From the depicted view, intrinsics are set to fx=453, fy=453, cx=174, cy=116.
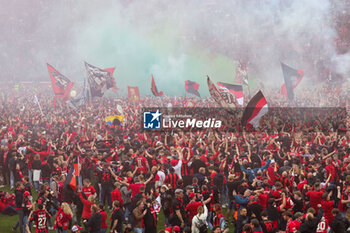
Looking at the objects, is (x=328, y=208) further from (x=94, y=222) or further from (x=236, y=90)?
(x=236, y=90)

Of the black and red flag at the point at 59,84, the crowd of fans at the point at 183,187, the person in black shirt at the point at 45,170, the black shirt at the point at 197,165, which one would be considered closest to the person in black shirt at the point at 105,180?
the crowd of fans at the point at 183,187

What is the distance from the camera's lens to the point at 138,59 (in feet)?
230

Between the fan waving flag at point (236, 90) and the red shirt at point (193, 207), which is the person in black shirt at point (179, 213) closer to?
the red shirt at point (193, 207)

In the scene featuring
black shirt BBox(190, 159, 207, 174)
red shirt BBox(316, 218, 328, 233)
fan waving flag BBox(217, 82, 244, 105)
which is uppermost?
fan waving flag BBox(217, 82, 244, 105)

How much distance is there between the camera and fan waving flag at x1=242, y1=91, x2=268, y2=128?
1549 centimetres

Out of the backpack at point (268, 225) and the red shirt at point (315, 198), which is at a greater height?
the red shirt at point (315, 198)

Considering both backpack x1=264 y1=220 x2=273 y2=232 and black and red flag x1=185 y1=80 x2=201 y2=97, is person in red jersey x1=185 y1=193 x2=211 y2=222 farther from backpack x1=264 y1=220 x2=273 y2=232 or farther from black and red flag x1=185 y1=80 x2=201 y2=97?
→ black and red flag x1=185 y1=80 x2=201 y2=97

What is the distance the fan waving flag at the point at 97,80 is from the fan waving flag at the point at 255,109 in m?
13.7

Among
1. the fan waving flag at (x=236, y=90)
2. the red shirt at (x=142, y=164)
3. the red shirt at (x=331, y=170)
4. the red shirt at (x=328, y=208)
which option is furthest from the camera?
the fan waving flag at (x=236, y=90)

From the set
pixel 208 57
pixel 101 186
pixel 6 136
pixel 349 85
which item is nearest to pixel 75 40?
pixel 208 57

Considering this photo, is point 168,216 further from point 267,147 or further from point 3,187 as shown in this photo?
point 3,187

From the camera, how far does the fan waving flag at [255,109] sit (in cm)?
1549

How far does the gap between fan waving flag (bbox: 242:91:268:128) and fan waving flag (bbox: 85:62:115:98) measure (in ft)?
44.9

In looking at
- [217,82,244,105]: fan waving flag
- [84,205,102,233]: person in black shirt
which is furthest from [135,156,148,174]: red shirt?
[217,82,244,105]: fan waving flag
